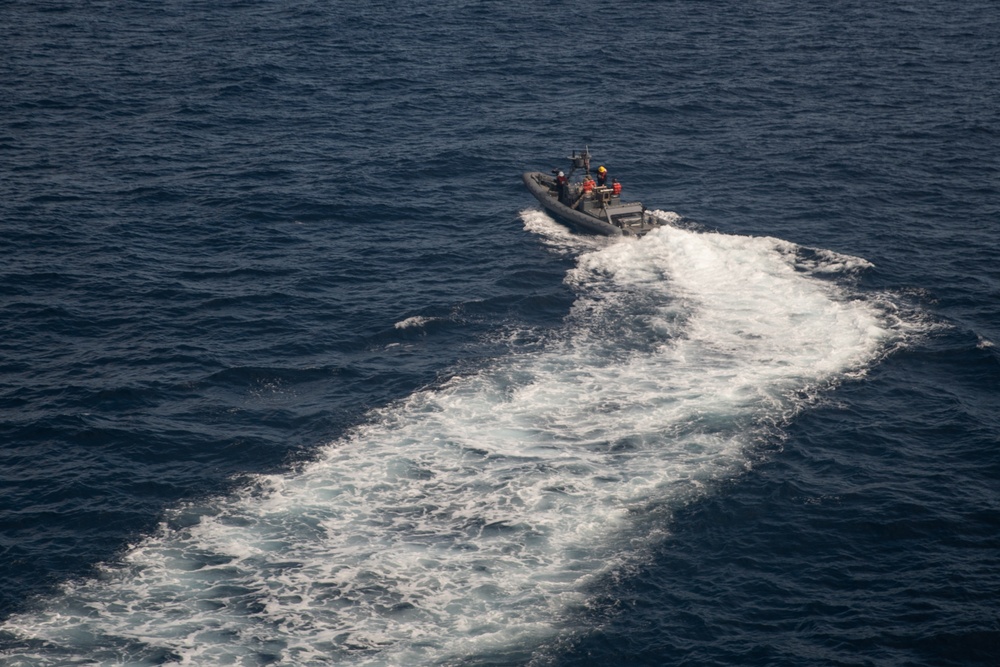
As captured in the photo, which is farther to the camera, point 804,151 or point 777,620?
point 804,151

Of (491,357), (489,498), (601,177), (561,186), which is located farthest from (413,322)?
(601,177)

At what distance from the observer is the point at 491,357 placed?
72.4 meters

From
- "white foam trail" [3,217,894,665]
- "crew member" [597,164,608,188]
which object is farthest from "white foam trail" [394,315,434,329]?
"crew member" [597,164,608,188]

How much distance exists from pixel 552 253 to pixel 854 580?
1573 inches

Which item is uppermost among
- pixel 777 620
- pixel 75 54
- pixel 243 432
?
pixel 75 54

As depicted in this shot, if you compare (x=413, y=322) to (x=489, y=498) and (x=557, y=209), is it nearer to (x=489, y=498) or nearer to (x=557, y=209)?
(x=489, y=498)

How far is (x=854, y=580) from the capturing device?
5366 cm

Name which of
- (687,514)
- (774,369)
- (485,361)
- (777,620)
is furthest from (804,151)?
(777,620)

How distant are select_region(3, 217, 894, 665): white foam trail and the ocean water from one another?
218 millimetres

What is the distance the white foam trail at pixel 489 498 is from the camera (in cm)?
5075

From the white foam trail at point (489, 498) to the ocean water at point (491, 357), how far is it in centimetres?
22

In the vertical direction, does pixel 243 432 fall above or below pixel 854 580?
above

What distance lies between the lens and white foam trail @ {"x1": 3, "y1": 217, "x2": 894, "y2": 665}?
50.8 m

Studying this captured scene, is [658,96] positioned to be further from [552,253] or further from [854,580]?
[854,580]
